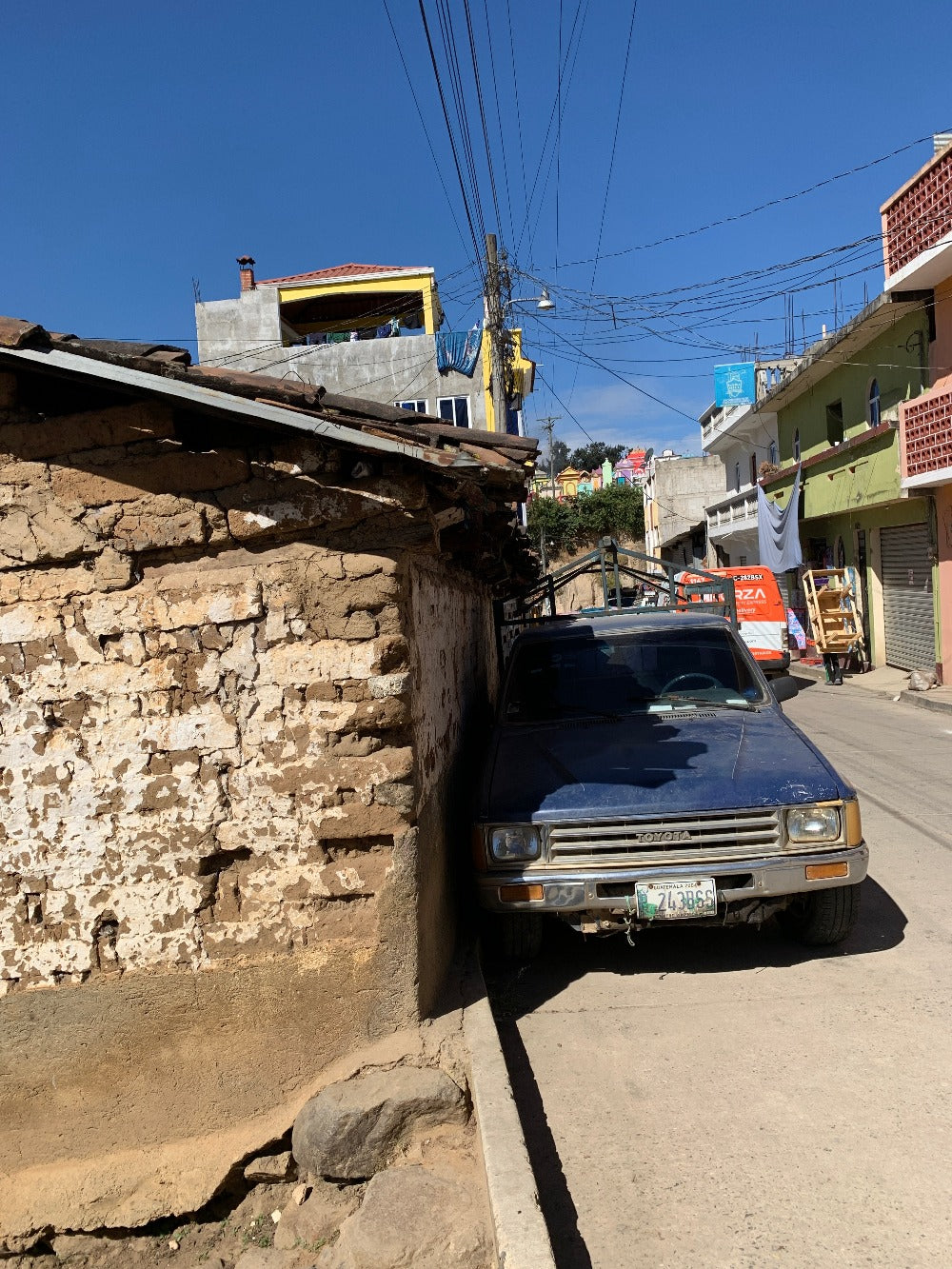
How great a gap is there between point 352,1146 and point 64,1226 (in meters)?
1.25

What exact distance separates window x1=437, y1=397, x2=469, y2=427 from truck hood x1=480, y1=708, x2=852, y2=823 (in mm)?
21862

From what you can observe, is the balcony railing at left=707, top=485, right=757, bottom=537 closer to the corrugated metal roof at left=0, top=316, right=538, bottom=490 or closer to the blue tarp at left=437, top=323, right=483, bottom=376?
the blue tarp at left=437, top=323, right=483, bottom=376

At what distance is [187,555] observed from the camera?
3.80 m

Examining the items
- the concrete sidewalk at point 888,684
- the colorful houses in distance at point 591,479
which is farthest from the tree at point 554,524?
the concrete sidewalk at point 888,684

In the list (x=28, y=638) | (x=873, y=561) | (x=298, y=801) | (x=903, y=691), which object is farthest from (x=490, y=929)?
(x=873, y=561)

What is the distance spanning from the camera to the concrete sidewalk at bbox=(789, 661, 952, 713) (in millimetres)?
14719

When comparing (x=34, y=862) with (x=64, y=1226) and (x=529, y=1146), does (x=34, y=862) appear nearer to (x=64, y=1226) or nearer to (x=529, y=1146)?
(x=64, y=1226)

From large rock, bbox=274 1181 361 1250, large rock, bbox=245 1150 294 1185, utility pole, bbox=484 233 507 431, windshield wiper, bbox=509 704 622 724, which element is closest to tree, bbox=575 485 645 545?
utility pole, bbox=484 233 507 431

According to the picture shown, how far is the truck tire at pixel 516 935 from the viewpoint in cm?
477

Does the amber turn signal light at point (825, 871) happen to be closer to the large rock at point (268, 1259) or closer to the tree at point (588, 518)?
the large rock at point (268, 1259)

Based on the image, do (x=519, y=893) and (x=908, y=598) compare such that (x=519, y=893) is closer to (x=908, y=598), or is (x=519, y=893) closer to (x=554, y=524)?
(x=908, y=598)

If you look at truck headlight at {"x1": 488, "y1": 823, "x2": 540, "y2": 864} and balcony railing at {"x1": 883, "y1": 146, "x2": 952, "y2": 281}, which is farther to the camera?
balcony railing at {"x1": 883, "y1": 146, "x2": 952, "y2": 281}

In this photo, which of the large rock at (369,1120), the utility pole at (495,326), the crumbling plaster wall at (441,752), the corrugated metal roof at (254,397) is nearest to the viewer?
the corrugated metal roof at (254,397)

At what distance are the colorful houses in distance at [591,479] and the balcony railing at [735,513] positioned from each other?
67.1 ft
